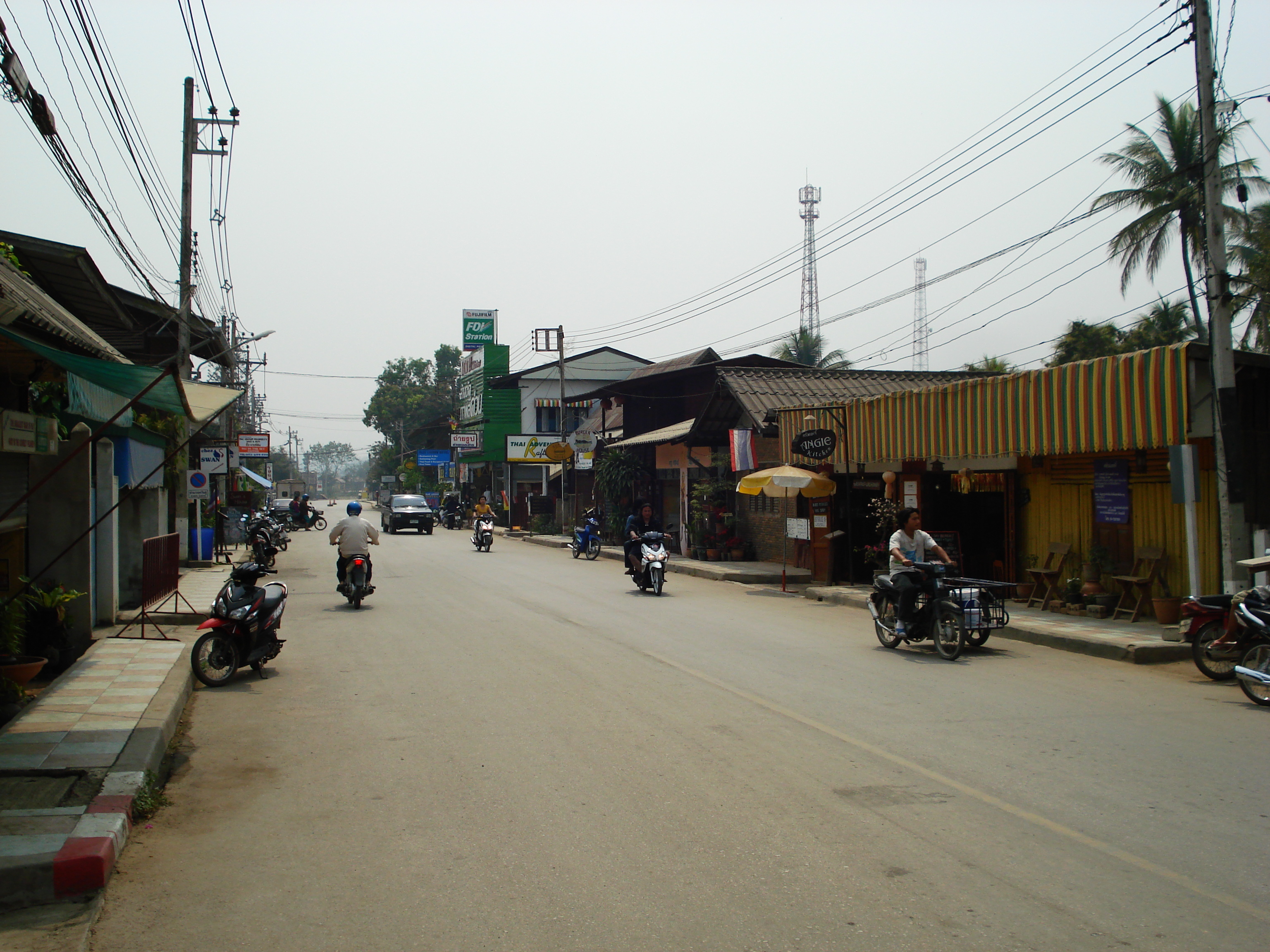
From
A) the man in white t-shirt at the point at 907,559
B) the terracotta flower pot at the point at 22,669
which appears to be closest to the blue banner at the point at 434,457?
the man in white t-shirt at the point at 907,559

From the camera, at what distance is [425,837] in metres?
5.31

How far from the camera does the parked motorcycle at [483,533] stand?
105 feet

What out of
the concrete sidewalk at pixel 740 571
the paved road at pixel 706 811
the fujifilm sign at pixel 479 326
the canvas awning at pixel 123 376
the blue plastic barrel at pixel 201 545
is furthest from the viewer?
the fujifilm sign at pixel 479 326

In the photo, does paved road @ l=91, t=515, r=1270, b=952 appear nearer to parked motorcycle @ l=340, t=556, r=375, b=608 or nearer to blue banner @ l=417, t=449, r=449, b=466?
parked motorcycle @ l=340, t=556, r=375, b=608

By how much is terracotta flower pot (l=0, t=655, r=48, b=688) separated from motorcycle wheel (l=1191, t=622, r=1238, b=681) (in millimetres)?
11010

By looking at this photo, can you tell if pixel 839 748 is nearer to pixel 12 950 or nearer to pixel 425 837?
pixel 425 837

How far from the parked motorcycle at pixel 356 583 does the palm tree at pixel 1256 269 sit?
2349 cm

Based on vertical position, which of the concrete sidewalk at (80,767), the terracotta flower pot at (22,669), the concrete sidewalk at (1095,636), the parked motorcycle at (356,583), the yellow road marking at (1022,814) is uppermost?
the parked motorcycle at (356,583)

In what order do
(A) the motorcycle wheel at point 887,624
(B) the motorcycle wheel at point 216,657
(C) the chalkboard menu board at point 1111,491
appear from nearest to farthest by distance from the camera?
1. (B) the motorcycle wheel at point 216,657
2. (A) the motorcycle wheel at point 887,624
3. (C) the chalkboard menu board at point 1111,491

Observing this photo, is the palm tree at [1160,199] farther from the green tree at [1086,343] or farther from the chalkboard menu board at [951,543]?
the chalkboard menu board at [951,543]

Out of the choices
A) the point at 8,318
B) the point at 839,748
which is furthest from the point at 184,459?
the point at 839,748

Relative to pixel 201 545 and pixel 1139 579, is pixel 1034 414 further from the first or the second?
pixel 201 545

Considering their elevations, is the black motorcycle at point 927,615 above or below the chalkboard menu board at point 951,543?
below

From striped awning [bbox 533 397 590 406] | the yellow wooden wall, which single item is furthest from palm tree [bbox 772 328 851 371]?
the yellow wooden wall
